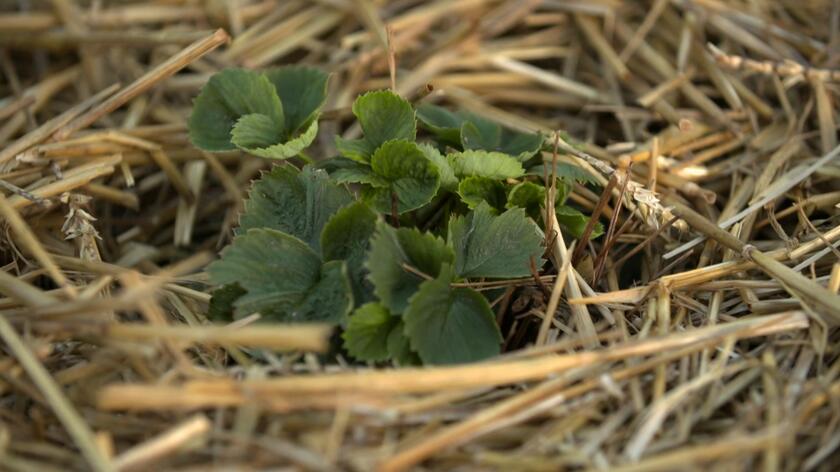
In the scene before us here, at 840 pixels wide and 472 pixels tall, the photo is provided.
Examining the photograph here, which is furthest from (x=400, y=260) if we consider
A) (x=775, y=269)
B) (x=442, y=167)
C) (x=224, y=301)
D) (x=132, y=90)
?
(x=132, y=90)

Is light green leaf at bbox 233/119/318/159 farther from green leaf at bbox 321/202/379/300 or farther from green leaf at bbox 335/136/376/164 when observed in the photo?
green leaf at bbox 321/202/379/300

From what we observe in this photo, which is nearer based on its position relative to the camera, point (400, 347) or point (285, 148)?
point (400, 347)

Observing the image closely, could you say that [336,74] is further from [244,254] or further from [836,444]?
[836,444]

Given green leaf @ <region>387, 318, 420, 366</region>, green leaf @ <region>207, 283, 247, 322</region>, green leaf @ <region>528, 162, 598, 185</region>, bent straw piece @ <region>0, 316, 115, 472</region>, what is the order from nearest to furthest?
bent straw piece @ <region>0, 316, 115, 472</region>, green leaf @ <region>387, 318, 420, 366</region>, green leaf @ <region>207, 283, 247, 322</region>, green leaf @ <region>528, 162, 598, 185</region>

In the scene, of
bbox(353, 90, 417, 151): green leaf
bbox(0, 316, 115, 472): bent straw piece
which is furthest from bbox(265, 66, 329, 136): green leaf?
bbox(0, 316, 115, 472): bent straw piece

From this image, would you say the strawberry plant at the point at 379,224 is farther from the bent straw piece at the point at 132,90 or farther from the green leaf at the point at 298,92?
the bent straw piece at the point at 132,90

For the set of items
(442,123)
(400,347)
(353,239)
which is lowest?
(400,347)

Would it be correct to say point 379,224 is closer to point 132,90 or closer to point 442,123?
point 442,123
